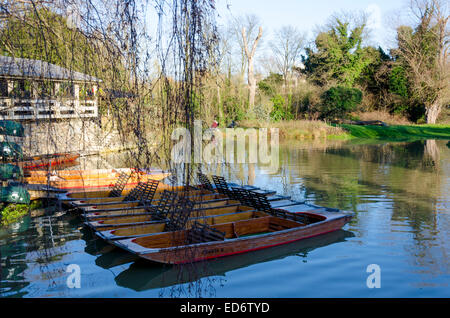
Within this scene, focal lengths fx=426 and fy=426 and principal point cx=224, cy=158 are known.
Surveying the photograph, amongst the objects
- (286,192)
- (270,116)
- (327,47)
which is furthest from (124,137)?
(327,47)

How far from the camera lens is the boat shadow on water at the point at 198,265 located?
516cm

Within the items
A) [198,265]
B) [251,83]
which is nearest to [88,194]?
[198,265]

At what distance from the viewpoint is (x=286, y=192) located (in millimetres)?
10641

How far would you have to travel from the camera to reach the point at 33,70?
9.64 ft

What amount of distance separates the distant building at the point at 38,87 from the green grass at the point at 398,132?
2465 centimetres

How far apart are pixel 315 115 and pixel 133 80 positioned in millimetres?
26883

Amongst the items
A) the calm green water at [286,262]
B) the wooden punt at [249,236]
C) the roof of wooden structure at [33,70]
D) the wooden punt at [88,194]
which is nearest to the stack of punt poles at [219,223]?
the wooden punt at [249,236]

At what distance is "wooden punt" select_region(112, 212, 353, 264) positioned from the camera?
5289mm

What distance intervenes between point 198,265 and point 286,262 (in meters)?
1.31

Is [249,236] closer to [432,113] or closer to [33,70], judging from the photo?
[33,70]

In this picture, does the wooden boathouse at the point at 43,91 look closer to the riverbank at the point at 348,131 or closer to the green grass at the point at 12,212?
the green grass at the point at 12,212

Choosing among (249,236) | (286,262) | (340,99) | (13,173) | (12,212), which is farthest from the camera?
(340,99)

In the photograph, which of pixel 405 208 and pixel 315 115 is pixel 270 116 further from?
pixel 405 208

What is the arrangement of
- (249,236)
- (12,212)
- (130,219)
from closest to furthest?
(249,236)
(130,219)
(12,212)
